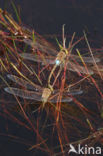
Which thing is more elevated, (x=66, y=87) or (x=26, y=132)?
(x=66, y=87)

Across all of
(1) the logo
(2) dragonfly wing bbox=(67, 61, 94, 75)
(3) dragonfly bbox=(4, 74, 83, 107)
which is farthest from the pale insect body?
(1) the logo

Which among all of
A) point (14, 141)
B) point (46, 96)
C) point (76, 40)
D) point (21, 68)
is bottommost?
point (14, 141)

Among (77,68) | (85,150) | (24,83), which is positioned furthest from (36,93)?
(85,150)

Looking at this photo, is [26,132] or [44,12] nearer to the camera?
[26,132]

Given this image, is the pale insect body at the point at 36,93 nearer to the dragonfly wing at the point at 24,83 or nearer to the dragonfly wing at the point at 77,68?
the dragonfly wing at the point at 24,83

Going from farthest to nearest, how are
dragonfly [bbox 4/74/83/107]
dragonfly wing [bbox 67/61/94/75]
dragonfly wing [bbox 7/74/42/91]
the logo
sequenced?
dragonfly wing [bbox 67/61/94/75] → dragonfly wing [bbox 7/74/42/91] → dragonfly [bbox 4/74/83/107] → the logo

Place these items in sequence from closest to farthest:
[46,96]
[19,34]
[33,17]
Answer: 1. [46,96]
2. [19,34]
3. [33,17]

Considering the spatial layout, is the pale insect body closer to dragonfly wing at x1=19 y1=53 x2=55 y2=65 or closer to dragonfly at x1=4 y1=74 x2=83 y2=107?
dragonfly at x1=4 y1=74 x2=83 y2=107

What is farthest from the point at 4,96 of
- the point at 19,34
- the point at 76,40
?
the point at 76,40

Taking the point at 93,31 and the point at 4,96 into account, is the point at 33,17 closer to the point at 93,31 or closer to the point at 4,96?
the point at 93,31
